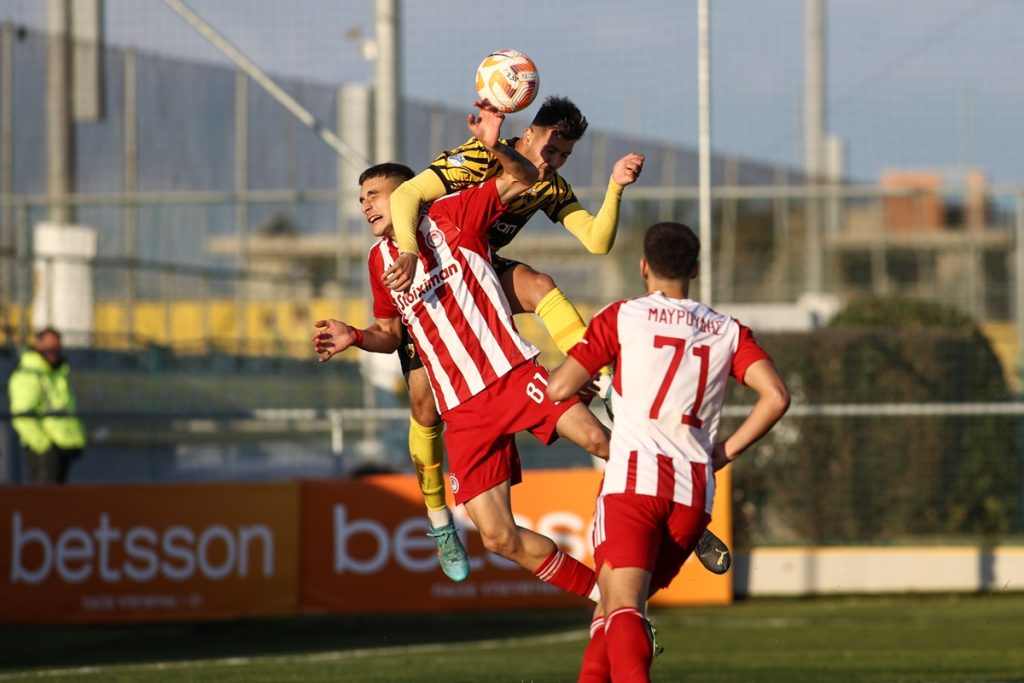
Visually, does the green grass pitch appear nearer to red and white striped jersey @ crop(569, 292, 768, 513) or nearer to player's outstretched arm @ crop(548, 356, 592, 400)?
red and white striped jersey @ crop(569, 292, 768, 513)

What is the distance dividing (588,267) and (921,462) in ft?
14.9

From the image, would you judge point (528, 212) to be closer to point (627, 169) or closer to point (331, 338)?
point (627, 169)

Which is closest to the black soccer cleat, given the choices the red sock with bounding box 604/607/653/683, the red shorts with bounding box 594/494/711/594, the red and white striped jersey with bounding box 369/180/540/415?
the red shorts with bounding box 594/494/711/594

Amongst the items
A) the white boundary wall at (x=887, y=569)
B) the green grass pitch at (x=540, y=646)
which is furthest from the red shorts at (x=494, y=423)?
the white boundary wall at (x=887, y=569)

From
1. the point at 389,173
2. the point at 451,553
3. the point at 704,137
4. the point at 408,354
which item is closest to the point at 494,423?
the point at 408,354

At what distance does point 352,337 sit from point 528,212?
1.13 meters

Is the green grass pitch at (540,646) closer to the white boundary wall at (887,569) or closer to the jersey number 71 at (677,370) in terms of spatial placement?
the white boundary wall at (887,569)

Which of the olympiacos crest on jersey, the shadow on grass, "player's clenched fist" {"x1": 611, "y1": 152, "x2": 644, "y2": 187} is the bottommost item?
the shadow on grass

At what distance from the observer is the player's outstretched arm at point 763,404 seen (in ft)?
22.0

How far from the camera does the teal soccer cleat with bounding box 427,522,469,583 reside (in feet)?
29.5

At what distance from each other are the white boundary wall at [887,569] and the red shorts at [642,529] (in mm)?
9192

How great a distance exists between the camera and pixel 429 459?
29.9ft

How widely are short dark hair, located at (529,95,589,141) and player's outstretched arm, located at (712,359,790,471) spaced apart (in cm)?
192

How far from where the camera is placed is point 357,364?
19672mm
